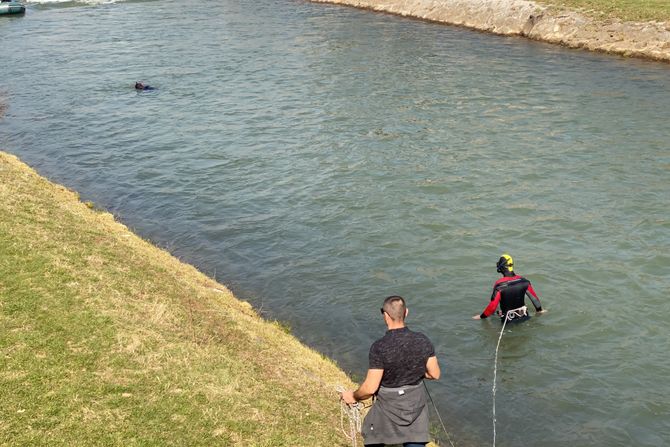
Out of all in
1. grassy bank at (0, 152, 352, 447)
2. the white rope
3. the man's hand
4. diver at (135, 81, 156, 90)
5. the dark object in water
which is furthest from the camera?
the dark object in water

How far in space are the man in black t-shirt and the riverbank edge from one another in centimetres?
A: 4412

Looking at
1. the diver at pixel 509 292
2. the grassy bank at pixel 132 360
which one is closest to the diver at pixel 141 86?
the grassy bank at pixel 132 360

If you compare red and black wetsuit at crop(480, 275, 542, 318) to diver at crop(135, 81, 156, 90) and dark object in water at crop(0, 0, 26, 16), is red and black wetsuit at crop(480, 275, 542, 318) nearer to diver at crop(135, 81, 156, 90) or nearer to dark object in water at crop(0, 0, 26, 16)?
diver at crop(135, 81, 156, 90)

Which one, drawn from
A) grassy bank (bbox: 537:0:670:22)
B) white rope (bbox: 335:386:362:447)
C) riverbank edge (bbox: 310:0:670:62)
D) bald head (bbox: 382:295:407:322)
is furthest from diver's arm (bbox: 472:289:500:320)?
grassy bank (bbox: 537:0:670:22)

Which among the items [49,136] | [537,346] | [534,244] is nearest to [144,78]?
[49,136]

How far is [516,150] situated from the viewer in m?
33.5

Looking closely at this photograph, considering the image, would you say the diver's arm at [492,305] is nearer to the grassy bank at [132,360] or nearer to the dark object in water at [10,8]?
the grassy bank at [132,360]

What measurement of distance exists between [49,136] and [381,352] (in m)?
36.4

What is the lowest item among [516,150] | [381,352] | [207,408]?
[516,150]

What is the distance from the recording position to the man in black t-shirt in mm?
9664

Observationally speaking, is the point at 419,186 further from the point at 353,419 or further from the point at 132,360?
the point at 353,419

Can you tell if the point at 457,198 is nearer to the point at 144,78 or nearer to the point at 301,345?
the point at 301,345

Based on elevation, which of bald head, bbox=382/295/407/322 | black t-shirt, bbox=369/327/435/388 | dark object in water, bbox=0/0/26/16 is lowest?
dark object in water, bbox=0/0/26/16

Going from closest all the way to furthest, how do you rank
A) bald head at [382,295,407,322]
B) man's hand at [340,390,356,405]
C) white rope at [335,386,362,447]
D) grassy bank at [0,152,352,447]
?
bald head at [382,295,407,322]
man's hand at [340,390,356,405]
white rope at [335,386,362,447]
grassy bank at [0,152,352,447]
